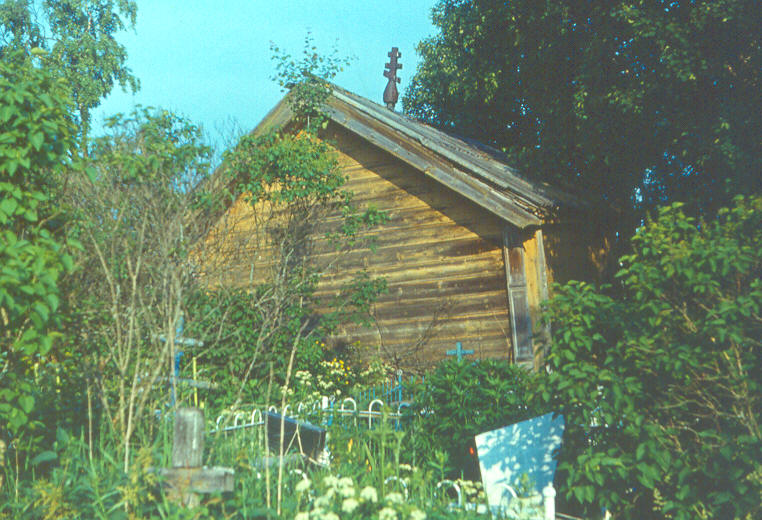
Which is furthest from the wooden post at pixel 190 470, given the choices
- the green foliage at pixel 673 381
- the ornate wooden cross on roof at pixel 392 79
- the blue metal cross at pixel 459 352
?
the ornate wooden cross on roof at pixel 392 79

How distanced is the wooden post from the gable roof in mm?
7974

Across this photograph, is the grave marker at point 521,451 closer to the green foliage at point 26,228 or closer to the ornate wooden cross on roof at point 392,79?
the green foliage at point 26,228

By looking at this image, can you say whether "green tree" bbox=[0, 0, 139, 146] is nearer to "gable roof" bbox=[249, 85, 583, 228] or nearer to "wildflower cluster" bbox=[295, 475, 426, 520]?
"gable roof" bbox=[249, 85, 583, 228]

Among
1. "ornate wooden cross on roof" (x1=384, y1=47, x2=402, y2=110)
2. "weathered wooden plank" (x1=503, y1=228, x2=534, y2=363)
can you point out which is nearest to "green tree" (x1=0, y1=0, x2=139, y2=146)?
"ornate wooden cross on roof" (x1=384, y1=47, x2=402, y2=110)

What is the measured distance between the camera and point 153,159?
8.62m

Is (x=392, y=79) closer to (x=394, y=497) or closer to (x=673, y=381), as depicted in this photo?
(x=673, y=381)

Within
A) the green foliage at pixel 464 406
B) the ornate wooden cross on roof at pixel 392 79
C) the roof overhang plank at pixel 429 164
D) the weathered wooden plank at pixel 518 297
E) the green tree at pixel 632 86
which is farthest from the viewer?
the ornate wooden cross on roof at pixel 392 79

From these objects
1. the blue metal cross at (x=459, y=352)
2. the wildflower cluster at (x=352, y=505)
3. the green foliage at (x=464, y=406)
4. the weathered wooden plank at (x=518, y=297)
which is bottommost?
the wildflower cluster at (x=352, y=505)

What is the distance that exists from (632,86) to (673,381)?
761 cm

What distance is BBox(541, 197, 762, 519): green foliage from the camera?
16.5 ft

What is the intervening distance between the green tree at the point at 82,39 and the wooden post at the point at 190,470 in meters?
24.0

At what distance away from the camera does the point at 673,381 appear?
536 centimetres

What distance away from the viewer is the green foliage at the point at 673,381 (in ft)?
16.5

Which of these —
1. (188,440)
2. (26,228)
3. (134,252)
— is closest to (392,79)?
(134,252)
